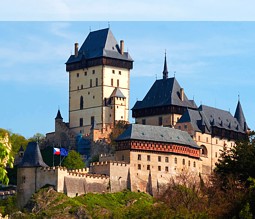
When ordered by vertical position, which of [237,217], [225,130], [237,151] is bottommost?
[237,217]

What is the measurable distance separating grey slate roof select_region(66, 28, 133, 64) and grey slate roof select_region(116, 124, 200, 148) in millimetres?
19258

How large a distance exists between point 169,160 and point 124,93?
22.3 metres

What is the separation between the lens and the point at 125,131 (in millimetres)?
90625

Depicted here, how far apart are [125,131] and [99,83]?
1946cm

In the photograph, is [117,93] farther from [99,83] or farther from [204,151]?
[204,151]

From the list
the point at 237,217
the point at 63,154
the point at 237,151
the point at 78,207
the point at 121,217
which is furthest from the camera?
the point at 63,154

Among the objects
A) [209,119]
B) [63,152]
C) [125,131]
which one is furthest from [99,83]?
[125,131]

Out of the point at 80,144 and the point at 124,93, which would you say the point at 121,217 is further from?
the point at 124,93

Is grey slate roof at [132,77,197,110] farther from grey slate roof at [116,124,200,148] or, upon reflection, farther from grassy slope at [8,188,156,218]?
grassy slope at [8,188,156,218]

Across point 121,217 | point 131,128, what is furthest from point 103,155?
point 121,217

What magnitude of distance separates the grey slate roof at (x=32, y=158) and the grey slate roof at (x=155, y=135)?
9.24m

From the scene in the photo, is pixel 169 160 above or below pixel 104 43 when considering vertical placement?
below

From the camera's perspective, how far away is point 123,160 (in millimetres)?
86938

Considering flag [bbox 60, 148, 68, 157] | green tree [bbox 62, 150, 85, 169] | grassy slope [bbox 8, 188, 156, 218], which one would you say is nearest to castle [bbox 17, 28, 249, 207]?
grassy slope [bbox 8, 188, 156, 218]
